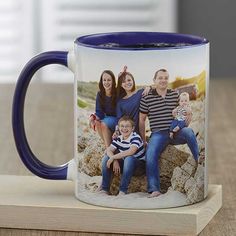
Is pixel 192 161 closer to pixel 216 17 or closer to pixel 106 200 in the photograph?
pixel 106 200

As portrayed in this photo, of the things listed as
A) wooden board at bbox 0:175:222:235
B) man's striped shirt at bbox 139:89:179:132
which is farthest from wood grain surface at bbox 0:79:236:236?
man's striped shirt at bbox 139:89:179:132

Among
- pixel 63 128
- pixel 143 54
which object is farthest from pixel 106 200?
pixel 63 128

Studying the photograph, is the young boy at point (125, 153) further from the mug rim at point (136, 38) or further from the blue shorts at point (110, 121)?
the mug rim at point (136, 38)

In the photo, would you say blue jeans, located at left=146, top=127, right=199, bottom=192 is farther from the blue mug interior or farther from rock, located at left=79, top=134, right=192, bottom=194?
the blue mug interior

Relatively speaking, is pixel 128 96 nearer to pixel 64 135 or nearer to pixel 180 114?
pixel 180 114

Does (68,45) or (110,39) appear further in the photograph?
(68,45)

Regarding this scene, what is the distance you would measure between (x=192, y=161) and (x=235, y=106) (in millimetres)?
600

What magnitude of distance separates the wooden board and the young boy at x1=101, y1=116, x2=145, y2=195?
0.03 meters

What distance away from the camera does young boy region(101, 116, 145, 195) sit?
0.79m

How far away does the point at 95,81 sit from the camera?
79 centimetres

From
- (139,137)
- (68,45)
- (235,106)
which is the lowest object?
(68,45)

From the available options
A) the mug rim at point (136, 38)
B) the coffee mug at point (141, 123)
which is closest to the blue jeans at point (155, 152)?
the coffee mug at point (141, 123)

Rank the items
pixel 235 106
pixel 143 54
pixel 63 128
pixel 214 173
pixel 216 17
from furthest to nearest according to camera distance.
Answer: pixel 216 17 < pixel 235 106 < pixel 63 128 < pixel 214 173 < pixel 143 54

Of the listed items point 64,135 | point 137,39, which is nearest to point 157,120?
point 137,39
